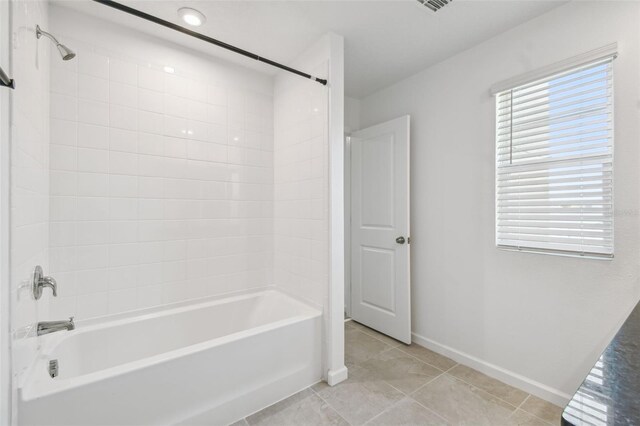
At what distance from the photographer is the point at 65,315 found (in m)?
1.74

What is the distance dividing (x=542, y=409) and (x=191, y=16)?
3.37 meters

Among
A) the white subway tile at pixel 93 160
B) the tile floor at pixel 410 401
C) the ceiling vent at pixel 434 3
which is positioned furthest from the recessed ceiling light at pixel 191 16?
the tile floor at pixel 410 401

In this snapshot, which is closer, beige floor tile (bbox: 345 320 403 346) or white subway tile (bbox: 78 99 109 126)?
white subway tile (bbox: 78 99 109 126)

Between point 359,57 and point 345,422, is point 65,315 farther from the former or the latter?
point 359,57

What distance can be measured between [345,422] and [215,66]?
108 inches

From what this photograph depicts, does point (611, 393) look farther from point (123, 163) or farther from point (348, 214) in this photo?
point (348, 214)

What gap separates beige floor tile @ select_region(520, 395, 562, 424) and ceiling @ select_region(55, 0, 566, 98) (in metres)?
2.50

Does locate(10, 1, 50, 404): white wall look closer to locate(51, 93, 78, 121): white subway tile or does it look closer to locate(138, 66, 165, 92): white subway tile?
locate(51, 93, 78, 121): white subway tile

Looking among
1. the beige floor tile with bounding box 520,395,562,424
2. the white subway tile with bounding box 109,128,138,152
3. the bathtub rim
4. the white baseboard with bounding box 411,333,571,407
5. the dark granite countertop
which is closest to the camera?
the dark granite countertop

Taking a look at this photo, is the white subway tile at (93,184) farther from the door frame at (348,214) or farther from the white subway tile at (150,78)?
the door frame at (348,214)

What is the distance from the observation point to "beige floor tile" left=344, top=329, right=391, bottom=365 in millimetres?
2359

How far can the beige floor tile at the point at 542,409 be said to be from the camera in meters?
1.64

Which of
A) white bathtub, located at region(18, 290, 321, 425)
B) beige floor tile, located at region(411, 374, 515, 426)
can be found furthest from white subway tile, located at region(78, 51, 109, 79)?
beige floor tile, located at region(411, 374, 515, 426)

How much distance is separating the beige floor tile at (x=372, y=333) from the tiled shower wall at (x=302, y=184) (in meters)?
1.01
